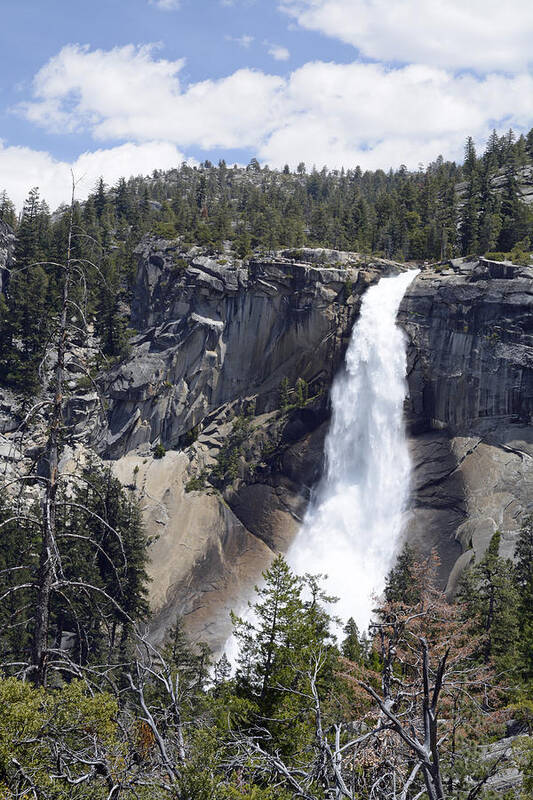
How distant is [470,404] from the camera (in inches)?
1890

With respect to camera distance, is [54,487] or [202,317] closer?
[54,487]

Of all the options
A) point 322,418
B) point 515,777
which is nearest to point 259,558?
point 322,418

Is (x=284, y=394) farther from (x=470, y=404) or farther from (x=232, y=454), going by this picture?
(x=470, y=404)

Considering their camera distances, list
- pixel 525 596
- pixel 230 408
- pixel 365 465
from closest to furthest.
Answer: pixel 525 596 → pixel 365 465 → pixel 230 408

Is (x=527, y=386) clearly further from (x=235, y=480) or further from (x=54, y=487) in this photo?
(x=54, y=487)

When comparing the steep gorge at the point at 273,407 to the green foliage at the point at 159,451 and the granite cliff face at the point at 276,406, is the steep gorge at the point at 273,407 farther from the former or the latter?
the green foliage at the point at 159,451

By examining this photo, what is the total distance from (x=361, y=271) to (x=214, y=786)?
53545 millimetres

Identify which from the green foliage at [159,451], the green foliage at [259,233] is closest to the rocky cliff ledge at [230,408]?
the green foliage at [159,451]

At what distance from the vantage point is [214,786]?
22.4 ft

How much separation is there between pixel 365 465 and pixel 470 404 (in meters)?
9.79

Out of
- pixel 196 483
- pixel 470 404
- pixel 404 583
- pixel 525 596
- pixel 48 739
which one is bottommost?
pixel 196 483

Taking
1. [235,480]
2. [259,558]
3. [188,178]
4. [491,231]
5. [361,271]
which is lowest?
[259,558]

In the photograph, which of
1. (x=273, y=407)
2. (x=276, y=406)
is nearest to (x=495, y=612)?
(x=276, y=406)

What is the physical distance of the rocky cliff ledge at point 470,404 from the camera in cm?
4428
